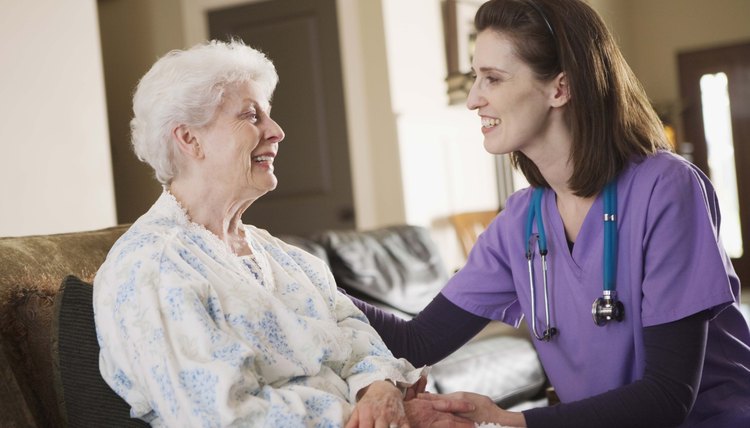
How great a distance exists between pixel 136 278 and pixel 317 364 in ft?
1.16

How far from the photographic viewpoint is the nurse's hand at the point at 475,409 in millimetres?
1540

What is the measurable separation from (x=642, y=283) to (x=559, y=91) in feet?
1.32

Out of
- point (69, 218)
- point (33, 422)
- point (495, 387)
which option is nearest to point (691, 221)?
point (33, 422)

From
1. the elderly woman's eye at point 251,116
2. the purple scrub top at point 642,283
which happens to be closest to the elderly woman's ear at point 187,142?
the elderly woman's eye at point 251,116

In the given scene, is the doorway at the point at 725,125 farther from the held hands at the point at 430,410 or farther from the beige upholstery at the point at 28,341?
the beige upholstery at the point at 28,341

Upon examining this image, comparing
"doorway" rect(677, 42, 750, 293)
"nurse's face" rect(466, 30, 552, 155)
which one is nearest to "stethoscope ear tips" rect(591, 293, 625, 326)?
"nurse's face" rect(466, 30, 552, 155)

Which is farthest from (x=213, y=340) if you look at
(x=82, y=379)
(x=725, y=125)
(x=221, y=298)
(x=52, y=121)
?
(x=725, y=125)

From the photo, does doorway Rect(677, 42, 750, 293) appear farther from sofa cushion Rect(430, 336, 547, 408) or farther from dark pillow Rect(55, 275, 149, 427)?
dark pillow Rect(55, 275, 149, 427)

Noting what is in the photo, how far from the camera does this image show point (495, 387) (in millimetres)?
3234

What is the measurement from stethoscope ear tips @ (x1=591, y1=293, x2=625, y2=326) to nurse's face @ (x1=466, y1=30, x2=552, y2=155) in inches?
13.2

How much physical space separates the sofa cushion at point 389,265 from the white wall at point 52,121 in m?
1.19

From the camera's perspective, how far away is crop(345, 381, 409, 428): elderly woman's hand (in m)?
1.46

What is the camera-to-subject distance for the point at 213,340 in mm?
1382

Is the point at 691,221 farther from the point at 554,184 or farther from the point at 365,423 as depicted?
the point at 365,423
